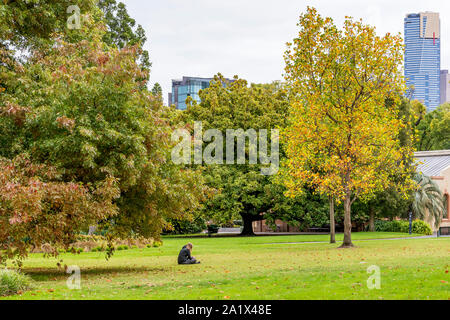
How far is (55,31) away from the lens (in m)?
22.8

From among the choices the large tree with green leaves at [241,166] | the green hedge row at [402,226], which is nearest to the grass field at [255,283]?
the large tree with green leaves at [241,166]

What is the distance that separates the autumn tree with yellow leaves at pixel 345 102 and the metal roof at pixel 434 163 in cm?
2642

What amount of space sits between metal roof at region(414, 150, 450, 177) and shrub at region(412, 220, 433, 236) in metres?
8.08

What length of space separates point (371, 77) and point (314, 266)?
46.4ft

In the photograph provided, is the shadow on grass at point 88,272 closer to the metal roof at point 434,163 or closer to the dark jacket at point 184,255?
the dark jacket at point 184,255

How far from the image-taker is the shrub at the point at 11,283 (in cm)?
1284

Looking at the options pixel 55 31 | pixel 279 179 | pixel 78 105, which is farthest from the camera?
pixel 279 179

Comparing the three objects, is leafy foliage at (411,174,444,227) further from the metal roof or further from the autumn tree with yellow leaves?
the autumn tree with yellow leaves

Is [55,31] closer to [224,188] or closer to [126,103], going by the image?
Answer: [126,103]

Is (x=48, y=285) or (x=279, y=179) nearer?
(x=48, y=285)

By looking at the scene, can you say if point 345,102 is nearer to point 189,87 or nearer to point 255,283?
point 255,283

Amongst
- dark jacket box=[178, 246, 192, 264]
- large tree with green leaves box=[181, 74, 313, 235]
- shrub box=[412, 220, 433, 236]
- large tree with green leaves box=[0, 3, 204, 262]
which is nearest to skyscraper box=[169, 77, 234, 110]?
large tree with green leaves box=[181, 74, 313, 235]

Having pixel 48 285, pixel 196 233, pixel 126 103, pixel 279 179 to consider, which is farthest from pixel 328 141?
pixel 196 233

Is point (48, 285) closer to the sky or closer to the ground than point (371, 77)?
closer to the ground
